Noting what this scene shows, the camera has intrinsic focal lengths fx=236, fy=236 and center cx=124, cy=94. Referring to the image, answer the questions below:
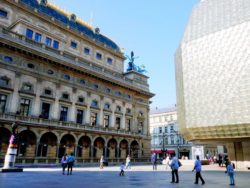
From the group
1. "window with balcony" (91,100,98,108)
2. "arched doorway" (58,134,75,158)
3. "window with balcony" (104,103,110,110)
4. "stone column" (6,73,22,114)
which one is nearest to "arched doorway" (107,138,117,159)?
"window with balcony" (104,103,110,110)

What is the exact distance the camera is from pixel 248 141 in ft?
111

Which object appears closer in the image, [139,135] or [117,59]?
[139,135]

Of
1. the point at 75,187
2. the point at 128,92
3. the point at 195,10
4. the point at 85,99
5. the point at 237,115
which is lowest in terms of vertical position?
the point at 75,187

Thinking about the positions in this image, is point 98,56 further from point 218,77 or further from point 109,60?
point 218,77

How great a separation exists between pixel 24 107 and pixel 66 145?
8.67 metres

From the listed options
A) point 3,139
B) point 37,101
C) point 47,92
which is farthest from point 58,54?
point 3,139

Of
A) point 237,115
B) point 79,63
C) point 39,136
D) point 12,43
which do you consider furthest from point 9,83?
point 237,115

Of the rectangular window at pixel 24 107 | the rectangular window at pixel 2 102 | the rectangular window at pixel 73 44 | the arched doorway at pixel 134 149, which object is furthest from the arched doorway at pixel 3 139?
the arched doorway at pixel 134 149

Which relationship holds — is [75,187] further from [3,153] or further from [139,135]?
[139,135]

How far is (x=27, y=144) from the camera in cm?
3120

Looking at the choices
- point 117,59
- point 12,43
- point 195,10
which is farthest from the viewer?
point 117,59

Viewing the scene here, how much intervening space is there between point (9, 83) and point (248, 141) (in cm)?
3387

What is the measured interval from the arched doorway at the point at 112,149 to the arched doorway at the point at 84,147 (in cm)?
487

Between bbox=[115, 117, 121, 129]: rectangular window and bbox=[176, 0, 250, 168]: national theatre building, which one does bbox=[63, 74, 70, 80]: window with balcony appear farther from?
bbox=[176, 0, 250, 168]: national theatre building
